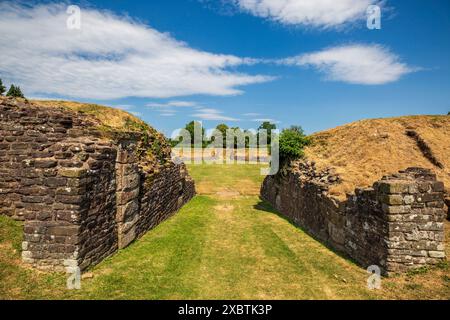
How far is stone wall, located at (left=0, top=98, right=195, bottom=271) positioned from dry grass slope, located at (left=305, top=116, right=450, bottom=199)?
7.38 metres

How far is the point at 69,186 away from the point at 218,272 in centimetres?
457

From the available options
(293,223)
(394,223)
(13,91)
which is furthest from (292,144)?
(13,91)

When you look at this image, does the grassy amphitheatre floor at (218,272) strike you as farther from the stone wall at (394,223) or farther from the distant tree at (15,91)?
the distant tree at (15,91)

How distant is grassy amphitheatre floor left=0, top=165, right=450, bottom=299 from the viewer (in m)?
6.41

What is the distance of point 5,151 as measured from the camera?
891cm

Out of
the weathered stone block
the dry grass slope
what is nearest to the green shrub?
the dry grass slope

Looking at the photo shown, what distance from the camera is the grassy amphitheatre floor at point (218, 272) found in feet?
21.0

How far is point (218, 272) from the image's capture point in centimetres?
784

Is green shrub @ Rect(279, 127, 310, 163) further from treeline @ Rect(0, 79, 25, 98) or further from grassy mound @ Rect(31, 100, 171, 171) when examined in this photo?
treeline @ Rect(0, 79, 25, 98)

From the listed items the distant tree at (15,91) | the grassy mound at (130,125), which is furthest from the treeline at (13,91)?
the grassy mound at (130,125)

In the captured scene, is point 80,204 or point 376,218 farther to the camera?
point 376,218
